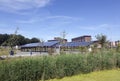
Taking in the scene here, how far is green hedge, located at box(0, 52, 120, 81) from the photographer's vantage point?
9508 millimetres

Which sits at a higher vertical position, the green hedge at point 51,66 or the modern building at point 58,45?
the modern building at point 58,45

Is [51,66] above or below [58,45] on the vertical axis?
below

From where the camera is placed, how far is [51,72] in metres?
11.0

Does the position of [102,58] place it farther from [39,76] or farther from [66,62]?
[39,76]

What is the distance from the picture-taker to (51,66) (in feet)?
36.0

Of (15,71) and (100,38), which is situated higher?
(100,38)

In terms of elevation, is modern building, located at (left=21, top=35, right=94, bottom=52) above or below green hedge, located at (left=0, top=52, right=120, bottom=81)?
above

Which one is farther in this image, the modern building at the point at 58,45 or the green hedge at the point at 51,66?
the modern building at the point at 58,45

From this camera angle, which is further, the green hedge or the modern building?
the modern building

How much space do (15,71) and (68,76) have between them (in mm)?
3685

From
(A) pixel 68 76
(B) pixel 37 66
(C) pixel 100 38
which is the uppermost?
(C) pixel 100 38

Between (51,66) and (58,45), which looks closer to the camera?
(51,66)

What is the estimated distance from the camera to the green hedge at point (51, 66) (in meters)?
9.51

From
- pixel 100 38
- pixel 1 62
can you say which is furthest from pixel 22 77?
pixel 100 38
